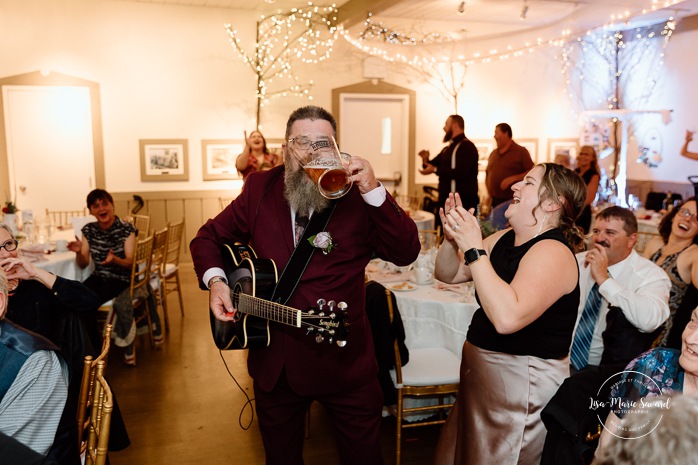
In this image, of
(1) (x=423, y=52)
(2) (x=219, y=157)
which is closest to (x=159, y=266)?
(2) (x=219, y=157)

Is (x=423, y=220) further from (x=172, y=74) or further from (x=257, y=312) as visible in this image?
(x=257, y=312)

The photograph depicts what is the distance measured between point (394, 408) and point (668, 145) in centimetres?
859

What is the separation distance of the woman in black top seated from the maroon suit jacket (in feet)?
0.75

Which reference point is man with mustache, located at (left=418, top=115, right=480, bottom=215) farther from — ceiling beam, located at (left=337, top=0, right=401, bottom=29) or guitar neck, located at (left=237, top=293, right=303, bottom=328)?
guitar neck, located at (left=237, top=293, right=303, bottom=328)

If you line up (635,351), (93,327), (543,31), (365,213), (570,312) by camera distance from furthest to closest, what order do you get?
(543,31) < (93,327) < (635,351) < (365,213) < (570,312)

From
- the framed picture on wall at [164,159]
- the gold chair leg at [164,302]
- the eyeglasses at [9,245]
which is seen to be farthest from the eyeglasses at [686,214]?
the framed picture on wall at [164,159]

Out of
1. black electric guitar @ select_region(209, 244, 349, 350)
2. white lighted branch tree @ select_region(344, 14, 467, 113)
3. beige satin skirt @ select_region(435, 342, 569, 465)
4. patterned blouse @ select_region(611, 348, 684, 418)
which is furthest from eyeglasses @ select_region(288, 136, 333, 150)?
white lighted branch tree @ select_region(344, 14, 467, 113)

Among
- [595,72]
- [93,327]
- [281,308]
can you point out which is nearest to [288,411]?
[281,308]

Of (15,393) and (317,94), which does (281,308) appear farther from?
(317,94)

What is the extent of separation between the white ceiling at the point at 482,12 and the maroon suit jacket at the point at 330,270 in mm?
5889

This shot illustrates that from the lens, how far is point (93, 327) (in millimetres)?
3936

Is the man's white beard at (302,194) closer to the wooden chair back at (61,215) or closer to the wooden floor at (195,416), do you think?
the wooden floor at (195,416)

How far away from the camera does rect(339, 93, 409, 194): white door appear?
9684 millimetres

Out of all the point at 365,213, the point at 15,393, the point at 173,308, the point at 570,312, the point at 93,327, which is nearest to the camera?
the point at 15,393
